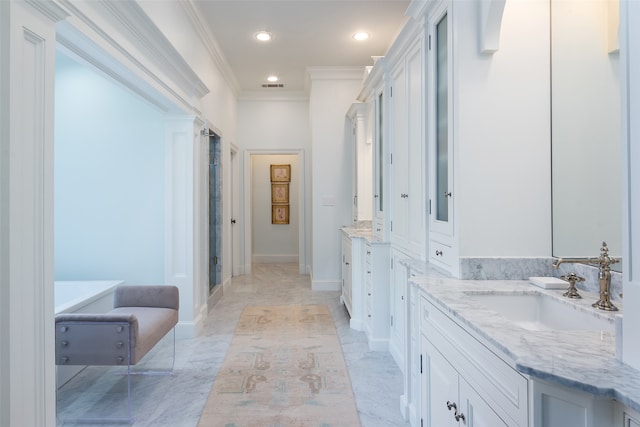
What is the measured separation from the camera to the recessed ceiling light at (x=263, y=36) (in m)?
4.22

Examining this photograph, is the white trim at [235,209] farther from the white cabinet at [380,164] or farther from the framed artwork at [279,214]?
the white cabinet at [380,164]

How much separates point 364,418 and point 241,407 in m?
0.73

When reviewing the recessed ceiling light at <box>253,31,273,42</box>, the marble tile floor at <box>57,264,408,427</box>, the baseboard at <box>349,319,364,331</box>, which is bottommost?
the marble tile floor at <box>57,264,408,427</box>

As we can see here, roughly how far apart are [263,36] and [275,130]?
97.7 inches

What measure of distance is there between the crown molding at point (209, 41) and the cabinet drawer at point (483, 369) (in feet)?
10.4

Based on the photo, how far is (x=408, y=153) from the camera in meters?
2.61

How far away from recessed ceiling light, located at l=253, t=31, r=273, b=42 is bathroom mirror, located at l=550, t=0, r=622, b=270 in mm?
3112

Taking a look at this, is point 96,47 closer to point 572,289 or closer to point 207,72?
point 572,289

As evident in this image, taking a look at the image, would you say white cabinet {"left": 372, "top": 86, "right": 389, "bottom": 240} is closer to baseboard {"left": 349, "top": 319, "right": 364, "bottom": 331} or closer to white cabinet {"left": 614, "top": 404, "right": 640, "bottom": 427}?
baseboard {"left": 349, "top": 319, "right": 364, "bottom": 331}

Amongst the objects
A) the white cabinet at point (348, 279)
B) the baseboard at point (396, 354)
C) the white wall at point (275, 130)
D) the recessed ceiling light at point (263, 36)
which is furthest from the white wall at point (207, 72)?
the baseboard at point (396, 354)

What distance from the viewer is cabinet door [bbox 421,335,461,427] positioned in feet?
4.50

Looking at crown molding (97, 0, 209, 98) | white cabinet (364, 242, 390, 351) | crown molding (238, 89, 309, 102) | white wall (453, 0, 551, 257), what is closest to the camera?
white wall (453, 0, 551, 257)

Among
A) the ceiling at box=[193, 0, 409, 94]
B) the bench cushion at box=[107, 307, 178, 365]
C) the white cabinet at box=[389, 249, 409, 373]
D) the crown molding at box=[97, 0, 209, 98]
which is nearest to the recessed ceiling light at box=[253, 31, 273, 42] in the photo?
the ceiling at box=[193, 0, 409, 94]

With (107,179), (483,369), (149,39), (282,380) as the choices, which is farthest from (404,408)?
(107,179)
